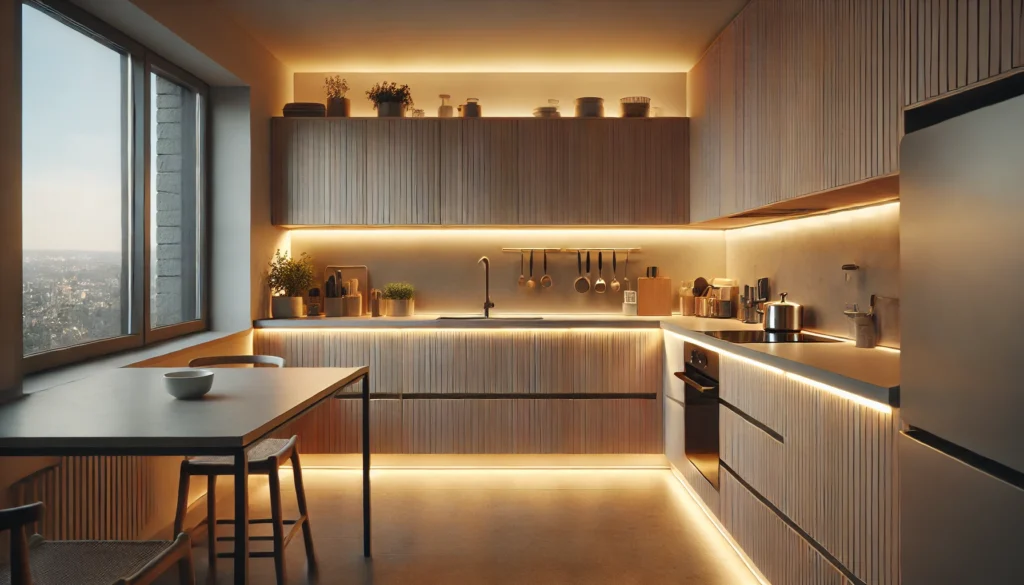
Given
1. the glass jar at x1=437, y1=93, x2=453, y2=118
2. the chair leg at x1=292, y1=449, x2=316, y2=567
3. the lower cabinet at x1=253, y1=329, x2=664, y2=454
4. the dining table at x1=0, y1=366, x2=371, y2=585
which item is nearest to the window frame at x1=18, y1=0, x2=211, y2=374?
the dining table at x1=0, y1=366, x2=371, y2=585

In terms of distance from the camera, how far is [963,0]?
1.57m

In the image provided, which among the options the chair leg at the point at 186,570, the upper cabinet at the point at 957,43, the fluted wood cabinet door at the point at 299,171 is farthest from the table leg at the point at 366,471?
the upper cabinet at the point at 957,43

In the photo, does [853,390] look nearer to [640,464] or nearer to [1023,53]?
[1023,53]

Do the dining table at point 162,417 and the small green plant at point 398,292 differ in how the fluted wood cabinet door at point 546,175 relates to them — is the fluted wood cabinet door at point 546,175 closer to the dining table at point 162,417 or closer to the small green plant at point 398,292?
the small green plant at point 398,292

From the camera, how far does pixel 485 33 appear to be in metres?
3.86

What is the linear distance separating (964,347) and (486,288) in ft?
11.3

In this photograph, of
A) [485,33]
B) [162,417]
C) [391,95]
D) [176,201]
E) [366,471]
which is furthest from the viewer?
[391,95]

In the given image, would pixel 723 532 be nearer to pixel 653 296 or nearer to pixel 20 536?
pixel 653 296

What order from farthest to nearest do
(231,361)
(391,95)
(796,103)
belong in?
(391,95)
(231,361)
(796,103)

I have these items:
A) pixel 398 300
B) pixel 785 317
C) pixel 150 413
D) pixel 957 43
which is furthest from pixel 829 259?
pixel 150 413

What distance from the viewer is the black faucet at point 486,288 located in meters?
4.52

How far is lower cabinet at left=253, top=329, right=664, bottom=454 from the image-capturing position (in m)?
4.11

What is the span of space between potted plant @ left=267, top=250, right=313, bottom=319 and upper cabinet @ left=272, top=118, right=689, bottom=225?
44 cm

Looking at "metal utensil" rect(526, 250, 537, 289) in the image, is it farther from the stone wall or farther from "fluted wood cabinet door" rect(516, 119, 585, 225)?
the stone wall
